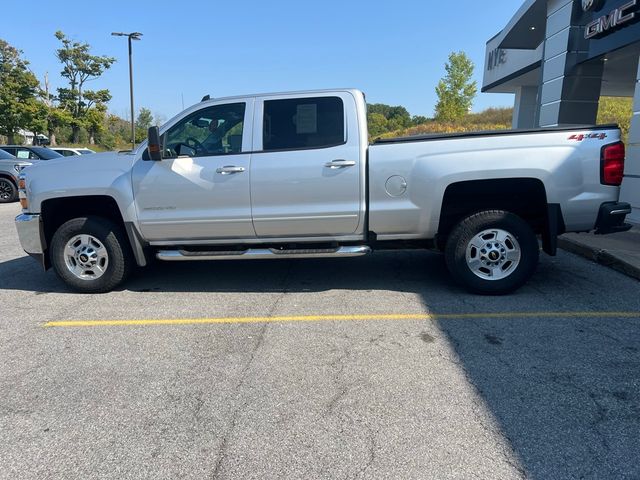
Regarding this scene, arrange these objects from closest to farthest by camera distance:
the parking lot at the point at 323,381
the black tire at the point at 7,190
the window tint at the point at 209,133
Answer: the parking lot at the point at 323,381, the window tint at the point at 209,133, the black tire at the point at 7,190

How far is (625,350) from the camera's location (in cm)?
364

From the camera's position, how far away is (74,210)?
539cm

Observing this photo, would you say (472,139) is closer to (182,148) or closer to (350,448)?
(182,148)

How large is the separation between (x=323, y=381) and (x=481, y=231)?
252 centimetres

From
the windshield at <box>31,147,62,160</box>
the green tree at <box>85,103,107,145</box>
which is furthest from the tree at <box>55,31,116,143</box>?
the windshield at <box>31,147,62,160</box>

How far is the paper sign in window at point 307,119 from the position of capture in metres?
4.98

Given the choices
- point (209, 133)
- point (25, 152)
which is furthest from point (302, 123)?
point (25, 152)

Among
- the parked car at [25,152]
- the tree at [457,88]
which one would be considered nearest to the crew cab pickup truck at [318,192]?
the parked car at [25,152]

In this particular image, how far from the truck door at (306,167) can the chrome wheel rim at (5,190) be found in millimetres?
12782

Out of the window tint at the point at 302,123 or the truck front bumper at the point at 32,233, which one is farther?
the truck front bumper at the point at 32,233

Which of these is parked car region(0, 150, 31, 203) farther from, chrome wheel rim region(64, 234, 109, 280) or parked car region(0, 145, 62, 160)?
chrome wheel rim region(64, 234, 109, 280)

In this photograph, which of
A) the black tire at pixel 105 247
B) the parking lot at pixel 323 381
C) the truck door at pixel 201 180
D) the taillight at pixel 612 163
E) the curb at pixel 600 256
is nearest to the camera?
the parking lot at pixel 323 381

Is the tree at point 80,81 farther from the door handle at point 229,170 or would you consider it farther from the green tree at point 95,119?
the door handle at point 229,170

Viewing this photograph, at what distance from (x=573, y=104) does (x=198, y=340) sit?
11498 millimetres
